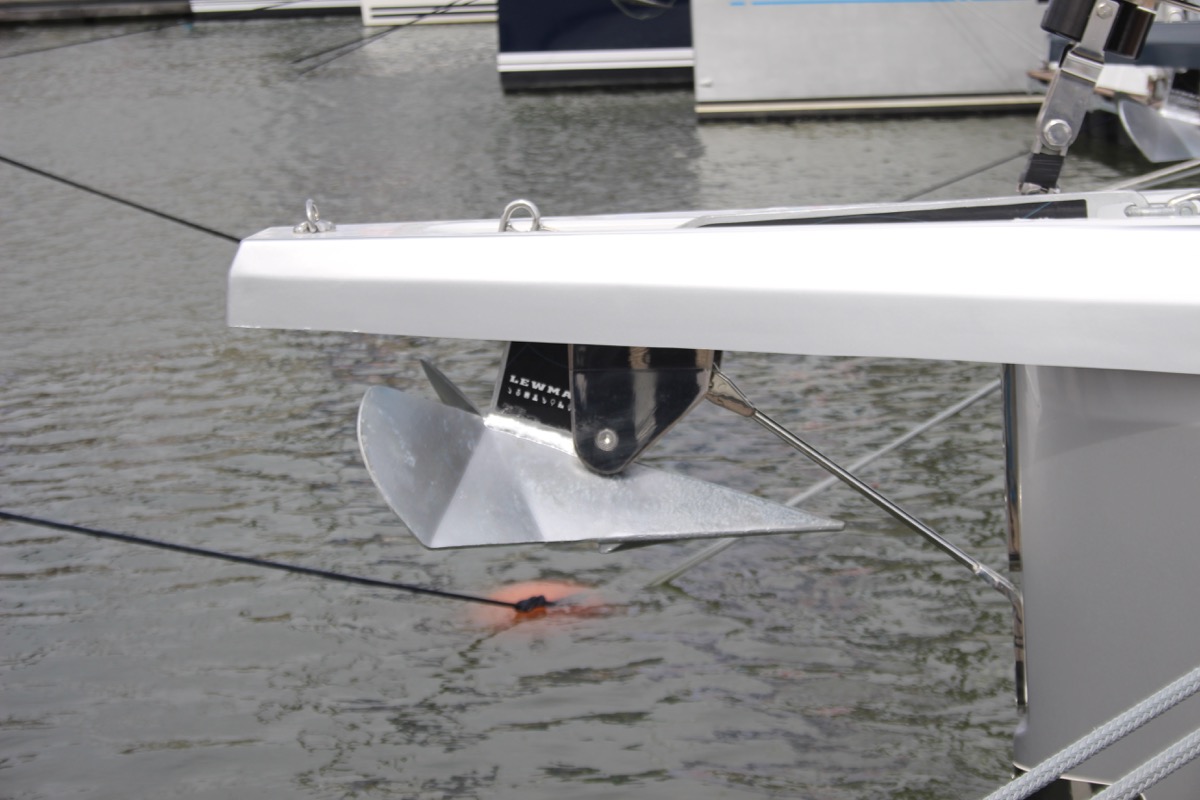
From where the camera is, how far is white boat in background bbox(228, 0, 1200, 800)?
172cm

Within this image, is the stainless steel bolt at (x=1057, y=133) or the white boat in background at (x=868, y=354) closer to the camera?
the white boat in background at (x=868, y=354)

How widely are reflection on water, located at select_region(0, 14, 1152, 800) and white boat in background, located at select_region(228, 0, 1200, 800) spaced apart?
13 centimetres

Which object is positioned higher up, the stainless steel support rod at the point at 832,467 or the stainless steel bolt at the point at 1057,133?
the stainless steel bolt at the point at 1057,133

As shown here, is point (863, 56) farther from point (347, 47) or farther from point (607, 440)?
point (607, 440)

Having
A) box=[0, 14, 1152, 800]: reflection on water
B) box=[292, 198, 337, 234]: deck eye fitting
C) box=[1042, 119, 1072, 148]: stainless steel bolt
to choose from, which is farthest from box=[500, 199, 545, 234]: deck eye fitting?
box=[1042, 119, 1072, 148]: stainless steel bolt

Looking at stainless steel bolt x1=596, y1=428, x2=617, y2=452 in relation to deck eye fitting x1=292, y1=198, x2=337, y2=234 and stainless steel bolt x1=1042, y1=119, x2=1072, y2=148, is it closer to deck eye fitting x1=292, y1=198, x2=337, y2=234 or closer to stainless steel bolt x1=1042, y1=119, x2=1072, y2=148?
deck eye fitting x1=292, y1=198, x2=337, y2=234

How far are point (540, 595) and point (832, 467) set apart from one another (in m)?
1.21

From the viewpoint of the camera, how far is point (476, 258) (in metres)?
1.98

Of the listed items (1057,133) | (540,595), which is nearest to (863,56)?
(540,595)

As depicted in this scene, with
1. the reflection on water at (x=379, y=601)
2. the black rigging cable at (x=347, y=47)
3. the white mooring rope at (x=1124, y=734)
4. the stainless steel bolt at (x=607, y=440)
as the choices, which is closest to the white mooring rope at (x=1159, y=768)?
the white mooring rope at (x=1124, y=734)

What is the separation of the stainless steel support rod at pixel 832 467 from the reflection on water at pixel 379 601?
1.37 ft

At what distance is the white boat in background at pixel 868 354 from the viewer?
1.72 meters

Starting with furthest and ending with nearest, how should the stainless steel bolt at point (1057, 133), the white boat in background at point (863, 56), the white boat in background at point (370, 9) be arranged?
the white boat in background at point (370, 9)
the white boat in background at point (863, 56)
the stainless steel bolt at point (1057, 133)

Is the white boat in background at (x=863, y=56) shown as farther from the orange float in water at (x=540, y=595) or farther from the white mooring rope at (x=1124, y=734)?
the white mooring rope at (x=1124, y=734)
